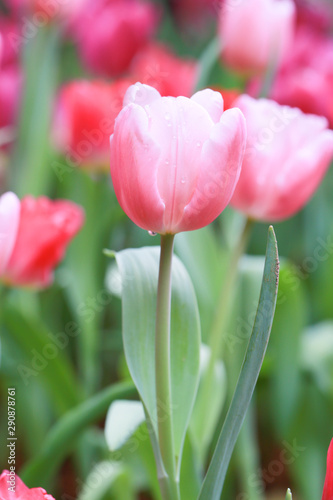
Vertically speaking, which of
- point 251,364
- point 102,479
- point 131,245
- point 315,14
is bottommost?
point 102,479

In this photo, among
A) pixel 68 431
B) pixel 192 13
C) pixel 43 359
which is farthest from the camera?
pixel 192 13

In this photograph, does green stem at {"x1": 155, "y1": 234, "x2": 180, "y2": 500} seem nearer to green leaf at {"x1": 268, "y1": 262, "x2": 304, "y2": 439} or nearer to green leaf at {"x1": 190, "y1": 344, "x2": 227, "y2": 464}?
green leaf at {"x1": 190, "y1": 344, "x2": 227, "y2": 464}

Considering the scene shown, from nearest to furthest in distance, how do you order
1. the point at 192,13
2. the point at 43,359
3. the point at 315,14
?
the point at 43,359, the point at 315,14, the point at 192,13

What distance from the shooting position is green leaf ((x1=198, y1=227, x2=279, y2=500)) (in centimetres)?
26

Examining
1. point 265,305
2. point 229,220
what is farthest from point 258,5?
point 265,305

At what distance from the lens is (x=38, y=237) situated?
457 millimetres

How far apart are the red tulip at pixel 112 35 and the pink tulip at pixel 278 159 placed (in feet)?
1.87

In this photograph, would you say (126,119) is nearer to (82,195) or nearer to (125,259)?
(125,259)

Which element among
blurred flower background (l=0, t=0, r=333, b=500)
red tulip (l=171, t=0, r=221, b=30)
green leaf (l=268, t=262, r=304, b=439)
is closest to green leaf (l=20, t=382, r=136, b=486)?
blurred flower background (l=0, t=0, r=333, b=500)

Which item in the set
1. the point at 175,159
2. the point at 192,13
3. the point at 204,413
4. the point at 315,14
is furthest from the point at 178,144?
the point at 192,13

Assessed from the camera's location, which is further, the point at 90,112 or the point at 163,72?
the point at 163,72

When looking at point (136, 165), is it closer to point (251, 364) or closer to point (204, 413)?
point (251, 364)

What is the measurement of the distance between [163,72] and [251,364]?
2.11ft

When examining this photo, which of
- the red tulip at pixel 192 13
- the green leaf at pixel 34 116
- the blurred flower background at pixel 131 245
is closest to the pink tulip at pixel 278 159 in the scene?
the blurred flower background at pixel 131 245
